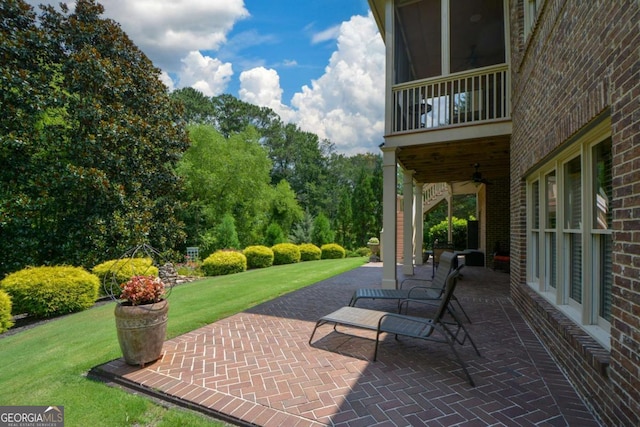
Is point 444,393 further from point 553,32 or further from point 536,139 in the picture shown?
point 553,32

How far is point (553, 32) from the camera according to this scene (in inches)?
135

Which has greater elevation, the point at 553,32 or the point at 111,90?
the point at 111,90

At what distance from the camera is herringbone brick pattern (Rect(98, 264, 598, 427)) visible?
2.46 metres

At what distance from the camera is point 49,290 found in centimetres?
686

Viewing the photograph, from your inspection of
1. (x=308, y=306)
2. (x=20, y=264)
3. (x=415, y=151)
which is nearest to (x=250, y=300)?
(x=308, y=306)

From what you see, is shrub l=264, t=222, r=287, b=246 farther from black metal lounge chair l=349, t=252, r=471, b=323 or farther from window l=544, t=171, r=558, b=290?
A: window l=544, t=171, r=558, b=290

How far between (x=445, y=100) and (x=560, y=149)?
366 cm

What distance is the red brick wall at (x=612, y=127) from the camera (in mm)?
1828

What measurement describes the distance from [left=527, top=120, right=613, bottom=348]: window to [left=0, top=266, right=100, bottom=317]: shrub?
9.20 m

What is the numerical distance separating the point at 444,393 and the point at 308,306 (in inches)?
135

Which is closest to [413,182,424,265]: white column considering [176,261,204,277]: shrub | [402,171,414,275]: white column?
[402,171,414,275]: white column

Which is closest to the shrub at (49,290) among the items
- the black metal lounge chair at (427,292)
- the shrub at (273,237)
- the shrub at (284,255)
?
the black metal lounge chair at (427,292)

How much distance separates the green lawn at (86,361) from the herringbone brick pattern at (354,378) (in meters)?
0.23

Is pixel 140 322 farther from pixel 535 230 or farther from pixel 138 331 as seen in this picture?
pixel 535 230
